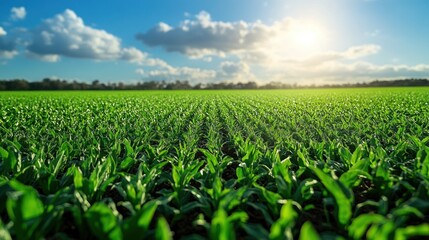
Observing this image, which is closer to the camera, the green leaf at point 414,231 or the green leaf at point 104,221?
the green leaf at point 414,231

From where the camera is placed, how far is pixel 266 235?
2.63 metres

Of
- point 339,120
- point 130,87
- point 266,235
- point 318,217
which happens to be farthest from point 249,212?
point 130,87

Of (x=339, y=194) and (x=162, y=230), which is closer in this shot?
(x=162, y=230)

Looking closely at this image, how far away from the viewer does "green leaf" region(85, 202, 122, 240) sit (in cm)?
254

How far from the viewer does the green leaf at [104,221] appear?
99.8 inches

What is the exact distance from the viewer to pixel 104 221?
259cm

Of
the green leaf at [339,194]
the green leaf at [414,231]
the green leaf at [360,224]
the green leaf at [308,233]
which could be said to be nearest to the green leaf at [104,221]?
the green leaf at [308,233]

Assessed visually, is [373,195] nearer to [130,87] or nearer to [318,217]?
[318,217]

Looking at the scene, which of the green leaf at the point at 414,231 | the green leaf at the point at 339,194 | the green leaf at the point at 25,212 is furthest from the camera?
the green leaf at the point at 339,194

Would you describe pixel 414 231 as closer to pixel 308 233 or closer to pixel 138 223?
pixel 308 233

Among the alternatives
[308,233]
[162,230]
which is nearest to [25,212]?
[162,230]

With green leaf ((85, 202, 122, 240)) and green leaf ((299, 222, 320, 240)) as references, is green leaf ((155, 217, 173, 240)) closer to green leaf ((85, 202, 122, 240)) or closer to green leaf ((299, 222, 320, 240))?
green leaf ((85, 202, 122, 240))

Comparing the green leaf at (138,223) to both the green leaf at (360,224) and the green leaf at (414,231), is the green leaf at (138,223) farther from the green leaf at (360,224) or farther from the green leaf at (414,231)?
the green leaf at (414,231)

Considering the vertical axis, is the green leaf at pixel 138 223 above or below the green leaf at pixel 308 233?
below
